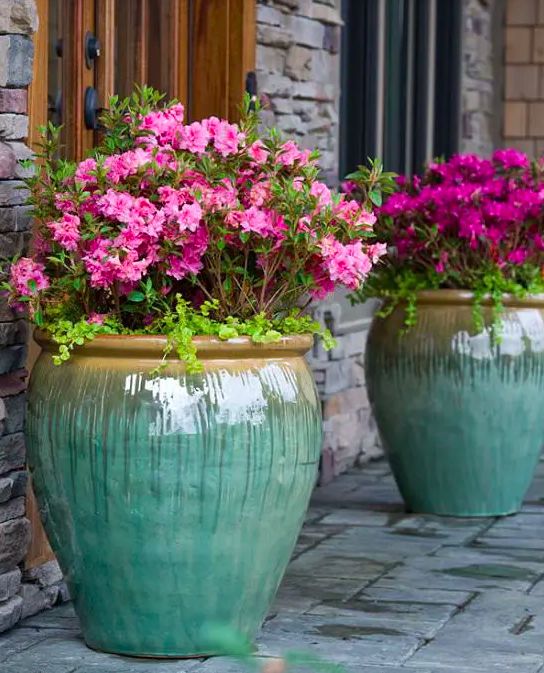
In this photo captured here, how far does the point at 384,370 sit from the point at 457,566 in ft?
3.18

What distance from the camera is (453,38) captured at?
332 inches

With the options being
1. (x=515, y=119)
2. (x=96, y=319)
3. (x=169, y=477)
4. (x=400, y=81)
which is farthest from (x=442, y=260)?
(x=515, y=119)

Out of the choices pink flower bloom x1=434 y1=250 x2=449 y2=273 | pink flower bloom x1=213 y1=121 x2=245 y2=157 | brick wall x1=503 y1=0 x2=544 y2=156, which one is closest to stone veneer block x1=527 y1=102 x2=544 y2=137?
brick wall x1=503 y1=0 x2=544 y2=156

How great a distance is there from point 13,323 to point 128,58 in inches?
55.0

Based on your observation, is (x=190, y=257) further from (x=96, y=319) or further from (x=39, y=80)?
(x=39, y=80)

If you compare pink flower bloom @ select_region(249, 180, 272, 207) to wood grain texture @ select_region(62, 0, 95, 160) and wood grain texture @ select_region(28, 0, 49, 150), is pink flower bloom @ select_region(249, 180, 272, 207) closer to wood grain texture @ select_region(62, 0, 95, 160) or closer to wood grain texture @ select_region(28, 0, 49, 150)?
wood grain texture @ select_region(28, 0, 49, 150)

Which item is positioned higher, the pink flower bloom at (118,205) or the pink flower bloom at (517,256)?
the pink flower bloom at (118,205)

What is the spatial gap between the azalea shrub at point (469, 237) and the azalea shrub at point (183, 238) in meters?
1.64

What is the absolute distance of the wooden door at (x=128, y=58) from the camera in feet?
14.8

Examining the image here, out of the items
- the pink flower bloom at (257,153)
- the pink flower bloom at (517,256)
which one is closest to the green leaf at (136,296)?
the pink flower bloom at (257,153)

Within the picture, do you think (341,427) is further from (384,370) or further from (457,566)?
(457,566)

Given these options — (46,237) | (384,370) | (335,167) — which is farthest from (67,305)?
(335,167)

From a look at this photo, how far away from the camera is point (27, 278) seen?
3.81 m

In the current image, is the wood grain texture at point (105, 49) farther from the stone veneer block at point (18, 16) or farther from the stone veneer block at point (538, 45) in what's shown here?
the stone veneer block at point (538, 45)
